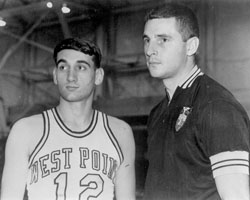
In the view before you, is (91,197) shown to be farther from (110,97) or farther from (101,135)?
(110,97)

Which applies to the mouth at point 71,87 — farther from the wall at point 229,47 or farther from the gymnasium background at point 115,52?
the wall at point 229,47

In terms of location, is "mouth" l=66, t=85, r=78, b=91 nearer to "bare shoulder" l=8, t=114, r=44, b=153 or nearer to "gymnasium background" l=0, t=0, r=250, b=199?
"bare shoulder" l=8, t=114, r=44, b=153

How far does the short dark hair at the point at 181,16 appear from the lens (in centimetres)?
115

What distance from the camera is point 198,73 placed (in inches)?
45.3

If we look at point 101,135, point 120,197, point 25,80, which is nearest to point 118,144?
point 101,135

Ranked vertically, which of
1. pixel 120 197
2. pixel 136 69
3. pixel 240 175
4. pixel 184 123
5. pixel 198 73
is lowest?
pixel 120 197

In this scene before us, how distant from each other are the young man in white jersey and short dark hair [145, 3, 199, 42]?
0.46 metres

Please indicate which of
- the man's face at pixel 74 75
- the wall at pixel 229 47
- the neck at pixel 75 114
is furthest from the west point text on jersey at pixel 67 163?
the wall at pixel 229 47

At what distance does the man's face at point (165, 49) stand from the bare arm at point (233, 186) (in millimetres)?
394

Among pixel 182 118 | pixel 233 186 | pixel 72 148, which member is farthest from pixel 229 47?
pixel 233 186

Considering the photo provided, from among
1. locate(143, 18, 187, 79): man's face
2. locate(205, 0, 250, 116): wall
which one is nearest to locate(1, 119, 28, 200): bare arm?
locate(143, 18, 187, 79): man's face

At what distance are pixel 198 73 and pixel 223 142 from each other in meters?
0.32

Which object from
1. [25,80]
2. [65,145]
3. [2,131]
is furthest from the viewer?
[25,80]

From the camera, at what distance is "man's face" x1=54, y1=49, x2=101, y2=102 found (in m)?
1.48
